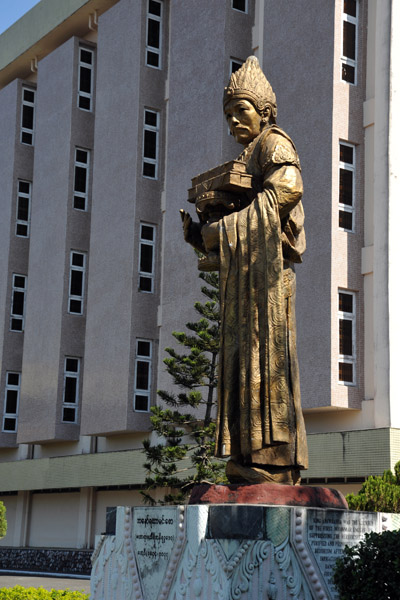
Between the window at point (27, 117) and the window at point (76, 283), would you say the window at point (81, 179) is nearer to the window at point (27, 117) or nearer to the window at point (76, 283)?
the window at point (76, 283)

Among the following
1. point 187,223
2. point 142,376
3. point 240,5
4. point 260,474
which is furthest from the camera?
point 142,376

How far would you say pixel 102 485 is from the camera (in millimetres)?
31672

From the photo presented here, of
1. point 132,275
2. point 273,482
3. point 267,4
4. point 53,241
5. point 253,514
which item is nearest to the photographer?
point 253,514

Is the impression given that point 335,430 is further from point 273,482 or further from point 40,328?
point 273,482

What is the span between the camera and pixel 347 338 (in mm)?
23969

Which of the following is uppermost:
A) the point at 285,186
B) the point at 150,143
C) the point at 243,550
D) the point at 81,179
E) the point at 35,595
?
the point at 150,143

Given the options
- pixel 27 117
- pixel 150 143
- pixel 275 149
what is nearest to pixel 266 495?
pixel 275 149

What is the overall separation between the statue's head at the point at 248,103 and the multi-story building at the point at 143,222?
14936 millimetres

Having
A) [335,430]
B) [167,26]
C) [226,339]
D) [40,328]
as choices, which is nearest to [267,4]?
[167,26]

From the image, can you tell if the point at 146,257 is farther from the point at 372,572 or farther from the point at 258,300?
the point at 372,572

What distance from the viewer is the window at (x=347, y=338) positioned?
23.8 m

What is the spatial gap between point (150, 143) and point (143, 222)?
9.17 feet

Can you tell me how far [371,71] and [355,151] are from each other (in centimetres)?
215

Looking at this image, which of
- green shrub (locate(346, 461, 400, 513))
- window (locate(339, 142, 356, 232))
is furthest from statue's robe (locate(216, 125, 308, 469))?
window (locate(339, 142, 356, 232))
